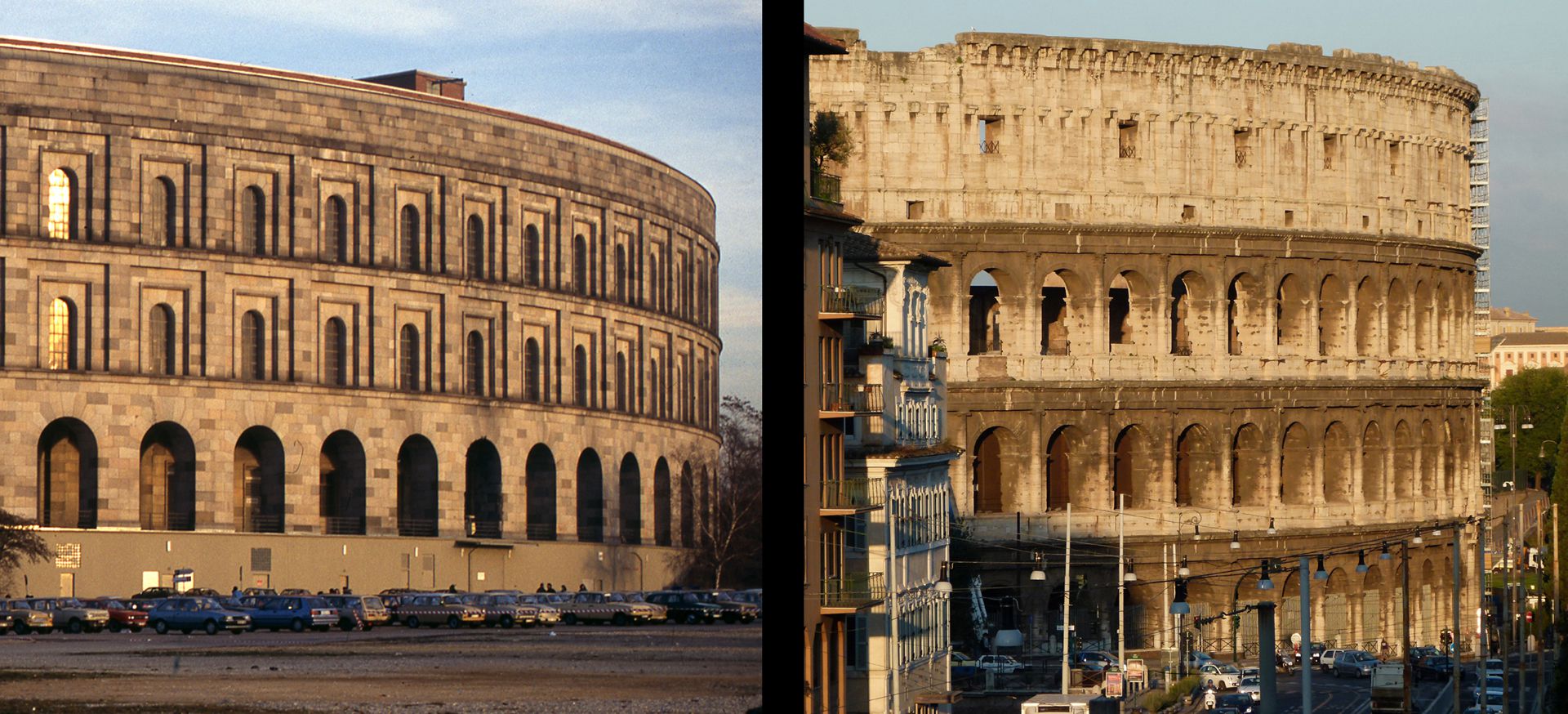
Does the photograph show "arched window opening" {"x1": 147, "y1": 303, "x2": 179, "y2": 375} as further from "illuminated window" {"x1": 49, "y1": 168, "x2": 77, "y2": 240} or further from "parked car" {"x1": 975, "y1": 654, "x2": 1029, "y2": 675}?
"parked car" {"x1": 975, "y1": 654, "x2": 1029, "y2": 675}

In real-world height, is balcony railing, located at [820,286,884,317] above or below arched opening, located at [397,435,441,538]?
above

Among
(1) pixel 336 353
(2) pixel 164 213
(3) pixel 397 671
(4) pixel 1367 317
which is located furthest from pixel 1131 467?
(2) pixel 164 213

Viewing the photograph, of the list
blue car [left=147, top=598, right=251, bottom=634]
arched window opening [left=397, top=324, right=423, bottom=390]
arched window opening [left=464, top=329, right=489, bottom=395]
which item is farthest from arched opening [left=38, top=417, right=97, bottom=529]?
arched window opening [left=464, top=329, right=489, bottom=395]

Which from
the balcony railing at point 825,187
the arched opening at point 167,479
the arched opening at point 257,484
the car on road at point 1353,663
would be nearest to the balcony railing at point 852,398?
the balcony railing at point 825,187

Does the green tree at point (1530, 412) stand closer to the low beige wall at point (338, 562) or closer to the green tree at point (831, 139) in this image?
the green tree at point (831, 139)

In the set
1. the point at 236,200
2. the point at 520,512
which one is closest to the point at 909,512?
the point at 520,512
